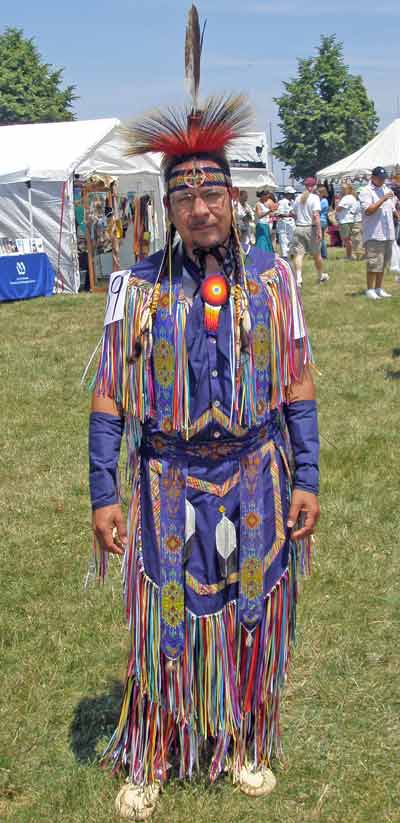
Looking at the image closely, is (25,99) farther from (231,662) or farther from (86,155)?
(231,662)

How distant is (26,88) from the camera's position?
49531 mm

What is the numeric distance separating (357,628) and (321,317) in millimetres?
→ 7835

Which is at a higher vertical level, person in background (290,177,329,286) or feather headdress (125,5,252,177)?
feather headdress (125,5,252,177)

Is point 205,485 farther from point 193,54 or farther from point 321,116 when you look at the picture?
point 321,116

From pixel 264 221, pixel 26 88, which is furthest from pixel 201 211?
pixel 26 88

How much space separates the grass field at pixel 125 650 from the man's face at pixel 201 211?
1708 mm

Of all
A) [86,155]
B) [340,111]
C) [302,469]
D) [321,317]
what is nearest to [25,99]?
[340,111]

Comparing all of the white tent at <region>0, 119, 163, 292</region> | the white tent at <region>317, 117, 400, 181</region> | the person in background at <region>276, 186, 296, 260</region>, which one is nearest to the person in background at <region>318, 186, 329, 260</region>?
the person in background at <region>276, 186, 296, 260</region>

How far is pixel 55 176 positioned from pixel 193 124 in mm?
13597

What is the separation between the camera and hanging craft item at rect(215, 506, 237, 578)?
243 centimetres

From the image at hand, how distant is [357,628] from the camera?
3.75m

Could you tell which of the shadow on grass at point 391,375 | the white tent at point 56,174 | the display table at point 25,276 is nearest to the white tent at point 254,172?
the white tent at point 56,174

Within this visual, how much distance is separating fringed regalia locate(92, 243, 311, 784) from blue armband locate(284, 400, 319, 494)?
0.16 feet

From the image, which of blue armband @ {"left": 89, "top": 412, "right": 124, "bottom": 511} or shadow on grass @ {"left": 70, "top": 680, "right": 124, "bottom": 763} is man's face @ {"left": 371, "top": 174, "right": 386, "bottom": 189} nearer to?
shadow on grass @ {"left": 70, "top": 680, "right": 124, "bottom": 763}
